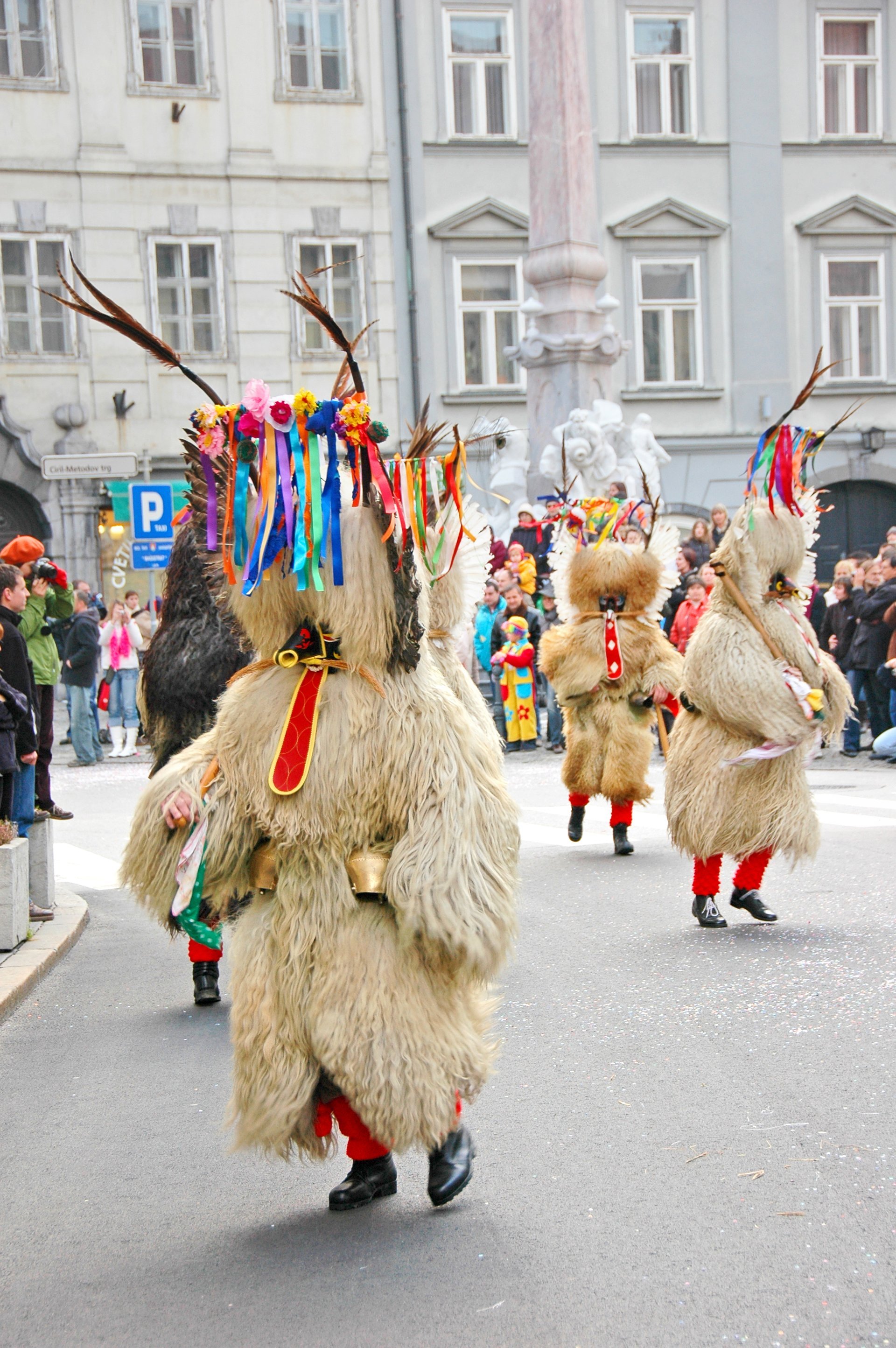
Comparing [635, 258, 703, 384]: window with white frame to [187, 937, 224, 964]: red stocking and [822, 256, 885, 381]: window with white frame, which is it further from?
[187, 937, 224, 964]: red stocking

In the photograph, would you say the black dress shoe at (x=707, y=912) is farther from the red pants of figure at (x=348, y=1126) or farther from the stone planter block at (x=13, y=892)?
the red pants of figure at (x=348, y=1126)

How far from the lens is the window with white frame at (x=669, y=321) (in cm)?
2512

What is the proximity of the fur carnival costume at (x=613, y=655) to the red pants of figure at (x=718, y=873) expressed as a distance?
1.99 m

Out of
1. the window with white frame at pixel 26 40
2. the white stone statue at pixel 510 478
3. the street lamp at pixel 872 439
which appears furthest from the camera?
the street lamp at pixel 872 439

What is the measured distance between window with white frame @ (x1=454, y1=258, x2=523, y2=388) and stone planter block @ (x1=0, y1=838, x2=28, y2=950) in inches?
730

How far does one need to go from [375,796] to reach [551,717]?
40.1 ft

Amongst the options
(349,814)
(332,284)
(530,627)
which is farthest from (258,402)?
(332,284)

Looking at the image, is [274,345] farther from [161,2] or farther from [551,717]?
[551,717]

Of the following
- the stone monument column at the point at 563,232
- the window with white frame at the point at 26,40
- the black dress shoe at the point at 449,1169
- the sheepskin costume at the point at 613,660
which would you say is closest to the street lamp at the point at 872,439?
the stone monument column at the point at 563,232

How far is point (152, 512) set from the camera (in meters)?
16.6

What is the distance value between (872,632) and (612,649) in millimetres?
5795

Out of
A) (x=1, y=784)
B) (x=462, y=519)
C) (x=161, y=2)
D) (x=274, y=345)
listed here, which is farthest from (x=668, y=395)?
(x=462, y=519)

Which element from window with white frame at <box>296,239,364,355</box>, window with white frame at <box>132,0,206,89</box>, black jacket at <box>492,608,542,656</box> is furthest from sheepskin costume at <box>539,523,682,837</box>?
window with white frame at <box>132,0,206,89</box>

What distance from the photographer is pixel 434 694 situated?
3.93 m
